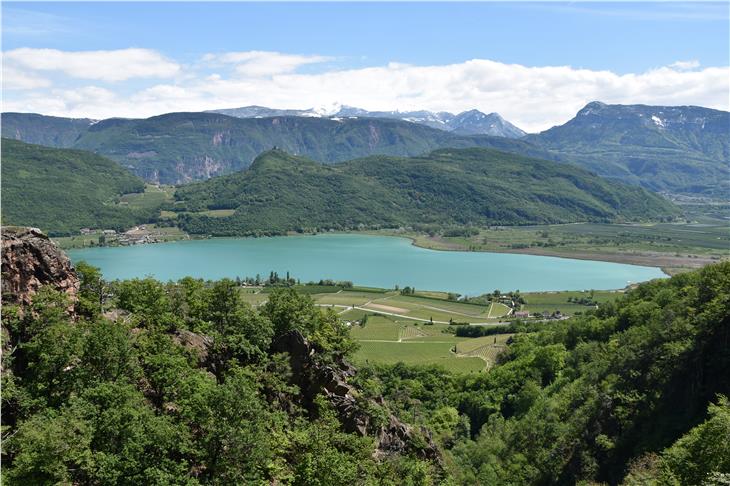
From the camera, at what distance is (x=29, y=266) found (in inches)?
864

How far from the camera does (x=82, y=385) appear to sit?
19.4 m

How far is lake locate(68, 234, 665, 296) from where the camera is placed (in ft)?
414

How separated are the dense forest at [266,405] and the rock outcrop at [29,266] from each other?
0.80 m

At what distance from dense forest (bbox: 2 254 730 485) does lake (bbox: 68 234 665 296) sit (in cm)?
Answer: 8187

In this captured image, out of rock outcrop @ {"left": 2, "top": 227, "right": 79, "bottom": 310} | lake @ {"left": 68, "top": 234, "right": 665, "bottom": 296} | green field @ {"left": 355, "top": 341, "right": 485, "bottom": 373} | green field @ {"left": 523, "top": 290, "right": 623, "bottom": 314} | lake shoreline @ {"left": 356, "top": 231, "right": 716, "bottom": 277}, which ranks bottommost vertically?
green field @ {"left": 355, "top": 341, "right": 485, "bottom": 373}

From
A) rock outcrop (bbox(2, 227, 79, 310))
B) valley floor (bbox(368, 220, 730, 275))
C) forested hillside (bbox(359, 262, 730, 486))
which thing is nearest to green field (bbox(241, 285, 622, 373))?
forested hillside (bbox(359, 262, 730, 486))

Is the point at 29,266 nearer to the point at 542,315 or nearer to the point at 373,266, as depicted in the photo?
the point at 542,315

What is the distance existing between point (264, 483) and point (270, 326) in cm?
997

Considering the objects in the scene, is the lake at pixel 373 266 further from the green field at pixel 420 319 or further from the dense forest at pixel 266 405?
the dense forest at pixel 266 405

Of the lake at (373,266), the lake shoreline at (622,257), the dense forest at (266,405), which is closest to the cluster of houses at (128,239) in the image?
the lake at (373,266)

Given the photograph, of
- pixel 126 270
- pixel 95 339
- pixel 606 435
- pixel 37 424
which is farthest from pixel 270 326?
pixel 126 270

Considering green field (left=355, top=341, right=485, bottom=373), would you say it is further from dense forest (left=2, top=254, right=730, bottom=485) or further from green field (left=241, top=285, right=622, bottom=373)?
dense forest (left=2, top=254, right=730, bottom=485)

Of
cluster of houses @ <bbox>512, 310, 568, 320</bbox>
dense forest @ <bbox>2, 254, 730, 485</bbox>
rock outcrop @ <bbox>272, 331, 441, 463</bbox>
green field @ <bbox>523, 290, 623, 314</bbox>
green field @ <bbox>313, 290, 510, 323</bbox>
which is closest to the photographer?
dense forest @ <bbox>2, 254, 730, 485</bbox>

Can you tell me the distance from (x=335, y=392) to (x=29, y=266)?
46.9ft
